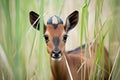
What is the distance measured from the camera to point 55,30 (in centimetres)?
129

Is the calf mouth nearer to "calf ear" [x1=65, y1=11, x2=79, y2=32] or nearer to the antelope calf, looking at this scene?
the antelope calf

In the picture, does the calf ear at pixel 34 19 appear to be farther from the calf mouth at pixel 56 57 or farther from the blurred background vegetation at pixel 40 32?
the calf mouth at pixel 56 57

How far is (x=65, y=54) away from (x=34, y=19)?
178 millimetres

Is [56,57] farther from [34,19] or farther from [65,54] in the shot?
[34,19]

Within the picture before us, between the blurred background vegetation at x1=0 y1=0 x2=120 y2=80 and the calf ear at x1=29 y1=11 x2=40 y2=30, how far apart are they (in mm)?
13

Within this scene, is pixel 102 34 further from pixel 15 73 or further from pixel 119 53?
pixel 15 73

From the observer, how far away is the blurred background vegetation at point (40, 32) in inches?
51.6

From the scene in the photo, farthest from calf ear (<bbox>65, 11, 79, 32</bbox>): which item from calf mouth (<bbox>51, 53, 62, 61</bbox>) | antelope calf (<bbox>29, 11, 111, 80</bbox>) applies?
calf mouth (<bbox>51, 53, 62, 61</bbox>)

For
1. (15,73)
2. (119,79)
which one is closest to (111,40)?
(119,79)

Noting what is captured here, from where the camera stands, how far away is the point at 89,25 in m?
1.32

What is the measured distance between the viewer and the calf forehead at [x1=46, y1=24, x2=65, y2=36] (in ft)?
4.21

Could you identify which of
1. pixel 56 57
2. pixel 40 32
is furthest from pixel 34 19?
pixel 56 57

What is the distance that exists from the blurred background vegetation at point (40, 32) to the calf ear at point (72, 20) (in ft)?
0.05

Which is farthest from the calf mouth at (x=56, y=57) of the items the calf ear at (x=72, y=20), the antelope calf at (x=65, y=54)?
the calf ear at (x=72, y=20)
